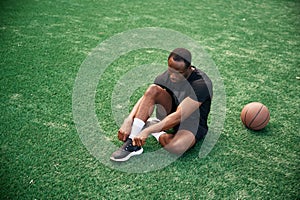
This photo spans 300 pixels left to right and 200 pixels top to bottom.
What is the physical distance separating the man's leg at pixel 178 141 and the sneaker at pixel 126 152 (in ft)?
0.94

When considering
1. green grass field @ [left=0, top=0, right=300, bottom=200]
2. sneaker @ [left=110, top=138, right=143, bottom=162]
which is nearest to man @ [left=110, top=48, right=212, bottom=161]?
sneaker @ [left=110, top=138, right=143, bottom=162]

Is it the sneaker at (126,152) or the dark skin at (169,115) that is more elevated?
the dark skin at (169,115)

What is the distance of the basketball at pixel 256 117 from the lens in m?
3.31

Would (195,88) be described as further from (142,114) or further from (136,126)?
(136,126)

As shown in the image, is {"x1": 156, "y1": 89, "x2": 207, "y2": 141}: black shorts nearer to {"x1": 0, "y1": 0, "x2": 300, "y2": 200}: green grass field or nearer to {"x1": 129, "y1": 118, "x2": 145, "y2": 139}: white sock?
{"x1": 0, "y1": 0, "x2": 300, "y2": 200}: green grass field

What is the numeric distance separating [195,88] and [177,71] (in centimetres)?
25

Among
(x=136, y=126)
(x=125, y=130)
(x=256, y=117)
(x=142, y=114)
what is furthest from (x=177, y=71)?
(x=256, y=117)

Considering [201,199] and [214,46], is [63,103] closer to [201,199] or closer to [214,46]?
[201,199]

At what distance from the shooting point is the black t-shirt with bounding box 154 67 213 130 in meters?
2.87

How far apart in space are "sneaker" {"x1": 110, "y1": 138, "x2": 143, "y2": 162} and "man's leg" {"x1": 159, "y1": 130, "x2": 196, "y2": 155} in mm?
287

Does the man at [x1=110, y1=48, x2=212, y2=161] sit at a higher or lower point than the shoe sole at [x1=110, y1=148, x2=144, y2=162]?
higher

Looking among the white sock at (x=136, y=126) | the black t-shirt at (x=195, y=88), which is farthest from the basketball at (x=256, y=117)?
the white sock at (x=136, y=126)

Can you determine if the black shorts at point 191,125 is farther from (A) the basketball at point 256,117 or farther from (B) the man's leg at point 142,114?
(A) the basketball at point 256,117

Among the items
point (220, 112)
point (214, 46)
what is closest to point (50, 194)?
point (220, 112)
